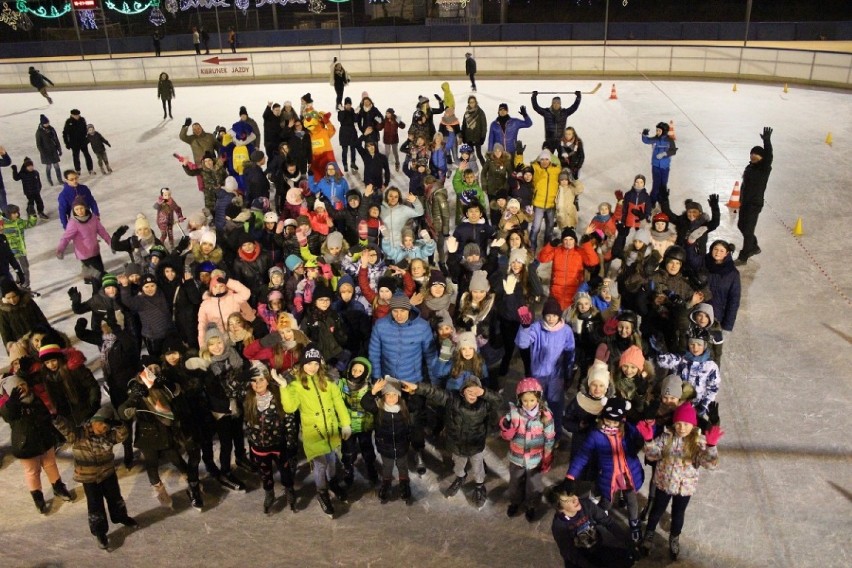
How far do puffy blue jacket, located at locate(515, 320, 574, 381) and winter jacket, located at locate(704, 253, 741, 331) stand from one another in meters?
2.08

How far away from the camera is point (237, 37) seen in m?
38.1

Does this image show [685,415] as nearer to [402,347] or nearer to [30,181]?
[402,347]

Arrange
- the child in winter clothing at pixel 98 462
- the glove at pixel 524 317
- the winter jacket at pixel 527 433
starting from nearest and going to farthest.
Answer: the child in winter clothing at pixel 98 462, the winter jacket at pixel 527 433, the glove at pixel 524 317

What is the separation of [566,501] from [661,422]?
165 cm

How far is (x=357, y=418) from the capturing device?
5758 millimetres

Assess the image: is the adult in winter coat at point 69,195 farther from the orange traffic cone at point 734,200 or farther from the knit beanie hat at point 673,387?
the orange traffic cone at point 734,200

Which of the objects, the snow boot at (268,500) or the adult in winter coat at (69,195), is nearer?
the snow boot at (268,500)

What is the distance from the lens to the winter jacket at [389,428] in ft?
18.1

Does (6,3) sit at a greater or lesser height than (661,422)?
greater

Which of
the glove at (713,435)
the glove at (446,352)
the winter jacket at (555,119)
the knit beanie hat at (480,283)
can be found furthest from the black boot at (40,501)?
the winter jacket at (555,119)

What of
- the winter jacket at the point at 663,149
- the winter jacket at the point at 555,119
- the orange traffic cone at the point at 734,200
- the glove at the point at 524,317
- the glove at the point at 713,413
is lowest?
the orange traffic cone at the point at 734,200

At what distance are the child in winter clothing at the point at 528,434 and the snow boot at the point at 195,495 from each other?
2730mm

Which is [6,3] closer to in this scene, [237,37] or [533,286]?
[237,37]

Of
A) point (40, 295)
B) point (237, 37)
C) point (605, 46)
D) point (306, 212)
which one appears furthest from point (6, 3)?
point (306, 212)
